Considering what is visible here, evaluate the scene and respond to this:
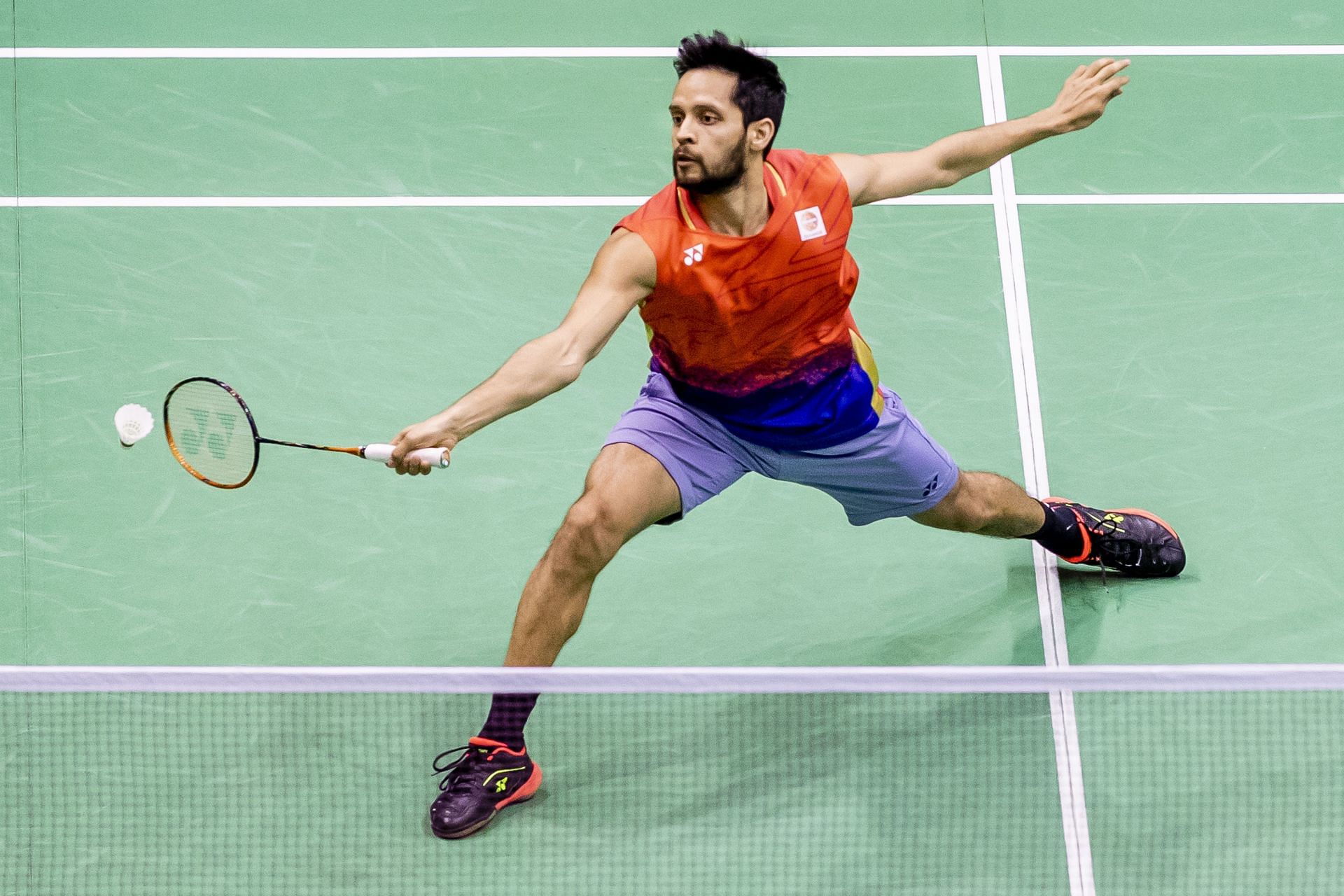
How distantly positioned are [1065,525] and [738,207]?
5.22 ft

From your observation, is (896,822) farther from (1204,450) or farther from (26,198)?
(26,198)

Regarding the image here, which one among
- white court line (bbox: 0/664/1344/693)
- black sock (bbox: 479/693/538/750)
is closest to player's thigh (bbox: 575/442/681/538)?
black sock (bbox: 479/693/538/750)

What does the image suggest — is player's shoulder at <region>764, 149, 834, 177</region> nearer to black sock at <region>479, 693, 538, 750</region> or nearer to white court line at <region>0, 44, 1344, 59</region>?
black sock at <region>479, 693, 538, 750</region>

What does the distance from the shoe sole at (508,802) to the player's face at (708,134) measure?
5.65 feet

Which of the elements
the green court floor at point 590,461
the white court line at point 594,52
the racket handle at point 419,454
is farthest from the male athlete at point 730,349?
the white court line at point 594,52

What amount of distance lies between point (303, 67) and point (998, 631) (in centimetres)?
391

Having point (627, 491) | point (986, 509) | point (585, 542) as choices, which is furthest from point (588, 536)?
point (986, 509)

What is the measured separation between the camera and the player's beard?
14.6 ft

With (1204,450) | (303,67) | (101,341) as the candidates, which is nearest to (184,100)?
(303,67)

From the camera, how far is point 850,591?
18.0 feet

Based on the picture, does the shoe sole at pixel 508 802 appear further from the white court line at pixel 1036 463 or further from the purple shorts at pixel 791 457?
the white court line at pixel 1036 463

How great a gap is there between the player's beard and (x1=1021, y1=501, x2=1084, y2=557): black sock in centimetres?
154

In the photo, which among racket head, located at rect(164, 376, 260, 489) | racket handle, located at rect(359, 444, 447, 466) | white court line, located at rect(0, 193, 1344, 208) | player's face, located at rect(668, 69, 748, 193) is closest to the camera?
racket handle, located at rect(359, 444, 447, 466)

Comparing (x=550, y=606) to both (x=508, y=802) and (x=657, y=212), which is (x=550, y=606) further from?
(x=657, y=212)
